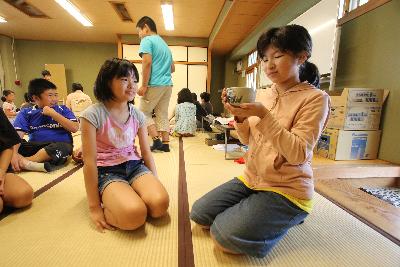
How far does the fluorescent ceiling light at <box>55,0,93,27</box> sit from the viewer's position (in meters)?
4.48

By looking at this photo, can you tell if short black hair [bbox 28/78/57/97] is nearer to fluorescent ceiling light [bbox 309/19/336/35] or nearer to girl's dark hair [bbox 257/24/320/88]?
girl's dark hair [bbox 257/24/320/88]

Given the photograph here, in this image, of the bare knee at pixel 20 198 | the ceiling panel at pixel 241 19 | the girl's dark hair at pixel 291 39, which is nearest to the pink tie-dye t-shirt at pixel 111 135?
the bare knee at pixel 20 198

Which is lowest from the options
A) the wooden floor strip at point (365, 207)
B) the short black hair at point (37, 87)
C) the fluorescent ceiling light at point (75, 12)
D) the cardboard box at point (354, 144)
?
the wooden floor strip at point (365, 207)

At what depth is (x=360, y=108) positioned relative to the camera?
217 cm

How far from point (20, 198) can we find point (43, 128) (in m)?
1.03

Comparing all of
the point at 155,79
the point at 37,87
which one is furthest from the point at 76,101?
the point at 37,87

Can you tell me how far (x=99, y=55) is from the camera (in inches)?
307

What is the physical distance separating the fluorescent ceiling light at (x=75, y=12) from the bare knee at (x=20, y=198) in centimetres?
447

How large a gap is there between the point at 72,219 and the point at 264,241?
39.1 inches

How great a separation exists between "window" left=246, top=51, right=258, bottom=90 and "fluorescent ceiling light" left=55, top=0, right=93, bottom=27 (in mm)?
4268

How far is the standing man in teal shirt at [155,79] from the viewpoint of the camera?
8.73 ft

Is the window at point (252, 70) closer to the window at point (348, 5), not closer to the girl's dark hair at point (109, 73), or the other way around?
the window at point (348, 5)

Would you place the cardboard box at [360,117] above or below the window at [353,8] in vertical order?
below

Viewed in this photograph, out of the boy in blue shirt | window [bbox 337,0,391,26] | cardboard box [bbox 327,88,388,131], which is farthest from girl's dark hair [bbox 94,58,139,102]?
window [bbox 337,0,391,26]
